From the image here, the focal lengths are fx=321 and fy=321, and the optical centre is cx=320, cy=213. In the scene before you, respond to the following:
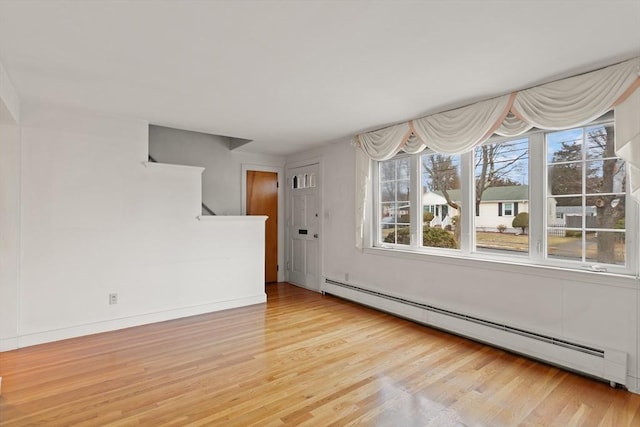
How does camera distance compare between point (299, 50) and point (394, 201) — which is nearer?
point (299, 50)

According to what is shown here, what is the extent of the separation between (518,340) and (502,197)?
1353mm

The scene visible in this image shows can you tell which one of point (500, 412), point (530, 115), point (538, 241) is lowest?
point (500, 412)

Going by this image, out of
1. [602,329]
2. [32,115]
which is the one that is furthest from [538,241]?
[32,115]

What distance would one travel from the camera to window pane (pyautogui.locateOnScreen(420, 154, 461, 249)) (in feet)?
12.0

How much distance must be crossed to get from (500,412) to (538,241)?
1569 mm

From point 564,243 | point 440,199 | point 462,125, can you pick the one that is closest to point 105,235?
point 440,199

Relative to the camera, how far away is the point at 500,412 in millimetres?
2127

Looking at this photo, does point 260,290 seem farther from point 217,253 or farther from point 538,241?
point 538,241

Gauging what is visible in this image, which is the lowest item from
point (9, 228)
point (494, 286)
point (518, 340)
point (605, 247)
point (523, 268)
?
point (518, 340)

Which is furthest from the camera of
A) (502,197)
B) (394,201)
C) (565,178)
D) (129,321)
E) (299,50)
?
(394,201)

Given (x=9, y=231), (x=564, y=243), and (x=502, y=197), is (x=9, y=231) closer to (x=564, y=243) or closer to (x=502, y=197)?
(x=502, y=197)

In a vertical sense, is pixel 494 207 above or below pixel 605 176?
below

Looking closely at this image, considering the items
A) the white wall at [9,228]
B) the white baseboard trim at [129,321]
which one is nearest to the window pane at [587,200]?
the white baseboard trim at [129,321]

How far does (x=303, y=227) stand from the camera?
5711mm
